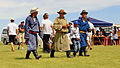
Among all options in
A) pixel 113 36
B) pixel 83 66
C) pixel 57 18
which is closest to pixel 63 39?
pixel 57 18

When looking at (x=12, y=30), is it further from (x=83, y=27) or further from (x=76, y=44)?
(x=83, y=27)

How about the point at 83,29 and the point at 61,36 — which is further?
the point at 83,29

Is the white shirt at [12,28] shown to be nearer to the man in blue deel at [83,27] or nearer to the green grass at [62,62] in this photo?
the green grass at [62,62]

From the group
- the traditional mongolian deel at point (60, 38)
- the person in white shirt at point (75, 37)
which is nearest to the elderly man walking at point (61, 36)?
the traditional mongolian deel at point (60, 38)

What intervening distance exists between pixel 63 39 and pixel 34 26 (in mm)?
1427

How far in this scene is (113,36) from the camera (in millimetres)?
27578

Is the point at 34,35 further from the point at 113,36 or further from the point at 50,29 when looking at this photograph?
the point at 113,36

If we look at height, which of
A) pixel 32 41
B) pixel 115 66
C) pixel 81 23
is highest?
pixel 81 23

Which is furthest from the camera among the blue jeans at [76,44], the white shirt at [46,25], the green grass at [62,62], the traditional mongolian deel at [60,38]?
the white shirt at [46,25]

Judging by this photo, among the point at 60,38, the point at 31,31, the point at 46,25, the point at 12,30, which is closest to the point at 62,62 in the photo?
the point at 31,31

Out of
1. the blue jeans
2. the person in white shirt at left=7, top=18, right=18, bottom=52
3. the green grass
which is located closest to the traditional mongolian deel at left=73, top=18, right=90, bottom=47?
the blue jeans

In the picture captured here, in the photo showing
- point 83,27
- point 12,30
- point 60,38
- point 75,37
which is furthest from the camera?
point 12,30

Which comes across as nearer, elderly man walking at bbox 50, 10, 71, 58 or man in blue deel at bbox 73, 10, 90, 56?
elderly man walking at bbox 50, 10, 71, 58

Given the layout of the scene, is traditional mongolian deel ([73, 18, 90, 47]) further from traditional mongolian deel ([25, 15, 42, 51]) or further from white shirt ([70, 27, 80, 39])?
traditional mongolian deel ([25, 15, 42, 51])
